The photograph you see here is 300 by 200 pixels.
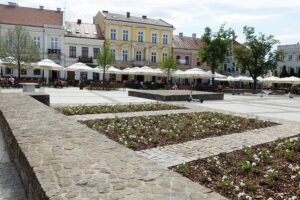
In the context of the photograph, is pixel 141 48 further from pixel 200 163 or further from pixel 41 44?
pixel 200 163

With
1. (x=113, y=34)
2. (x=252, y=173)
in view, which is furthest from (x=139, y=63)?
(x=252, y=173)

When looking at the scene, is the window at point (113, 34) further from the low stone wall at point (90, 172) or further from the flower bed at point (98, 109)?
the low stone wall at point (90, 172)

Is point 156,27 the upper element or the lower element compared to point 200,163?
upper

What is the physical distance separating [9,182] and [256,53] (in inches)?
1649

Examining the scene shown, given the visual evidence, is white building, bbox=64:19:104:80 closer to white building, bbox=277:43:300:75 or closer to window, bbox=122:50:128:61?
window, bbox=122:50:128:61

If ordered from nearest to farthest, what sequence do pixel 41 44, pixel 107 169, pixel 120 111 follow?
pixel 107 169, pixel 120 111, pixel 41 44

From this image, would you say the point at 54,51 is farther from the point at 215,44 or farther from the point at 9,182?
the point at 9,182

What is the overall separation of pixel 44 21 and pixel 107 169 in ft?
143

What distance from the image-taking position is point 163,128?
28.8 ft

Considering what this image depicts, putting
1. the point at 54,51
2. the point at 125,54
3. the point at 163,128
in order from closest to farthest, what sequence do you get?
1. the point at 163,128
2. the point at 54,51
3. the point at 125,54

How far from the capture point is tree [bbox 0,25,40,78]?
28.6m

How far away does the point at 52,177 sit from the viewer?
3109mm

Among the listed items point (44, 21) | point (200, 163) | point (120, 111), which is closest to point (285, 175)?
point (200, 163)

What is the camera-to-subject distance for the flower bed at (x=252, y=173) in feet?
14.2
